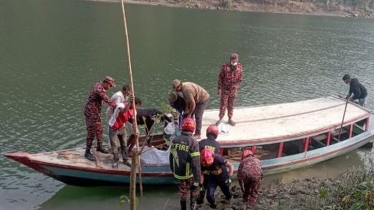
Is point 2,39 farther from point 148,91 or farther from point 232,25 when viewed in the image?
point 232,25

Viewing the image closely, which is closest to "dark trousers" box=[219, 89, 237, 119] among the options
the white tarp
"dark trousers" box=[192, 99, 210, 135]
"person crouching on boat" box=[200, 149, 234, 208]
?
"dark trousers" box=[192, 99, 210, 135]

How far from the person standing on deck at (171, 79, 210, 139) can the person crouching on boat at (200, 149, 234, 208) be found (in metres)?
1.95

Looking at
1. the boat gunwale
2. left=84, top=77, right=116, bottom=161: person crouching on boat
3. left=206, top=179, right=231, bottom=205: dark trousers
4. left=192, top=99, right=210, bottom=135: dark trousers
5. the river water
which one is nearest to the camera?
left=206, top=179, right=231, bottom=205: dark trousers

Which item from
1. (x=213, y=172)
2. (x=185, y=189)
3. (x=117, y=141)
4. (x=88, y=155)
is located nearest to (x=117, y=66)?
(x=88, y=155)

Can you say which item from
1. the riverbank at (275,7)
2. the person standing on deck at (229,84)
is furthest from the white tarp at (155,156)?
the riverbank at (275,7)

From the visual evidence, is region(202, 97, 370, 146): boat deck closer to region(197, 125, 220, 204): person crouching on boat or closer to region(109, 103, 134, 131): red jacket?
region(197, 125, 220, 204): person crouching on boat

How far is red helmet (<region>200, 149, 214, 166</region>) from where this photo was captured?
33.7 feet

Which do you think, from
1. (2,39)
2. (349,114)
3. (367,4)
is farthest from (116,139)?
(367,4)

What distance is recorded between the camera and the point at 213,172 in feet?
35.2

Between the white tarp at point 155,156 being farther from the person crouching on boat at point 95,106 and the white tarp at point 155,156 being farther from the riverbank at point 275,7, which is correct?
the riverbank at point 275,7

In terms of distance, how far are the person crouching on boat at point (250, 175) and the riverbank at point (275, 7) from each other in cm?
6748

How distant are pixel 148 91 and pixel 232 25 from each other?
37.8 metres

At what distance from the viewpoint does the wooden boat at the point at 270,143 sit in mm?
11805

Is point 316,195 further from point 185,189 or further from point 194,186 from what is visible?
point 185,189
